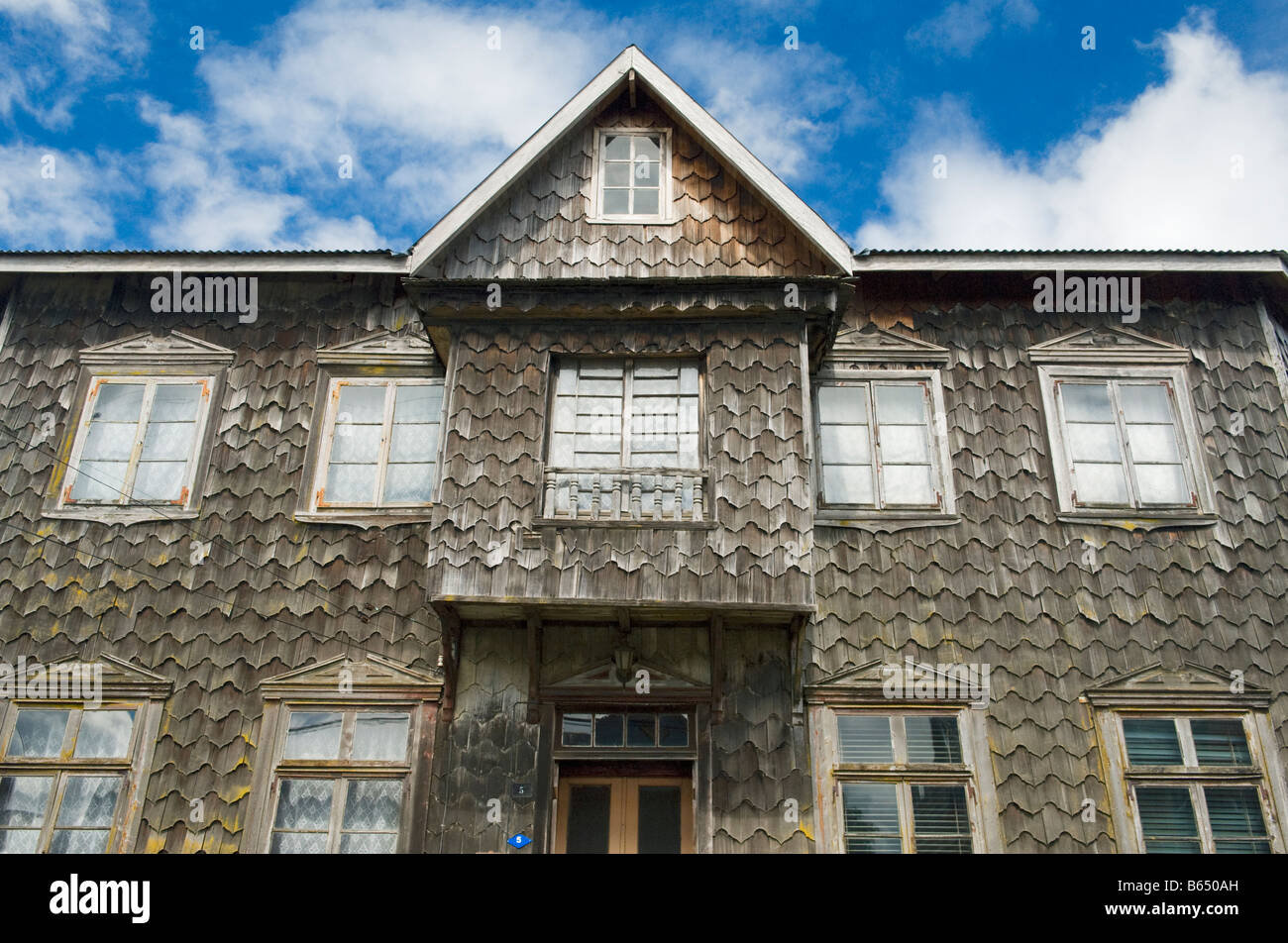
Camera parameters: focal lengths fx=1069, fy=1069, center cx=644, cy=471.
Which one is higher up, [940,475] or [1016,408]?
[1016,408]

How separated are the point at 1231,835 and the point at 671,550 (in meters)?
5.47

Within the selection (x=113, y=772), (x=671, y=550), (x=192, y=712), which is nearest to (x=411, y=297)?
(x=671, y=550)

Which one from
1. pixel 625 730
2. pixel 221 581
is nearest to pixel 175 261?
pixel 221 581

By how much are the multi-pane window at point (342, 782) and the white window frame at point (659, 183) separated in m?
5.34

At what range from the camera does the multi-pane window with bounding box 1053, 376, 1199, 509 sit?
10.7 metres

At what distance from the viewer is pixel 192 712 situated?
991 cm

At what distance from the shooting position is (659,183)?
1121 centimetres

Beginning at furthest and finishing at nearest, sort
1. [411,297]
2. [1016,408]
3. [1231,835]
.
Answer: [1016,408] < [411,297] < [1231,835]

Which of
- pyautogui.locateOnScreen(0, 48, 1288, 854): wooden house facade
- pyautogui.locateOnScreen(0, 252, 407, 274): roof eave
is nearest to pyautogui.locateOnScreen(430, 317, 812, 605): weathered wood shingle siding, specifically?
pyautogui.locateOnScreen(0, 48, 1288, 854): wooden house facade

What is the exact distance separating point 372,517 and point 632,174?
14.7 ft

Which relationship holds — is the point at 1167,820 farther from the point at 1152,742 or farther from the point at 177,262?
the point at 177,262

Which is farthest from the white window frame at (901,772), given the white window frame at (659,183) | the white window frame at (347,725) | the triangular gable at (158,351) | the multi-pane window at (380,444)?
the triangular gable at (158,351)

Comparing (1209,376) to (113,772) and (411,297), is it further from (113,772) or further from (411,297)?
(113,772)

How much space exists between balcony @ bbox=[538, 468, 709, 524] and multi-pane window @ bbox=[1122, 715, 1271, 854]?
175 inches
